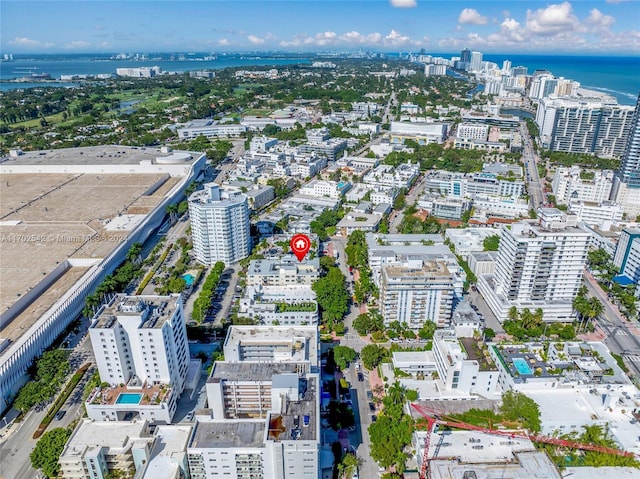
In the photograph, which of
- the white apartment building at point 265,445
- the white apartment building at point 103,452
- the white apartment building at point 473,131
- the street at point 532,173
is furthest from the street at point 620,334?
the white apartment building at point 473,131

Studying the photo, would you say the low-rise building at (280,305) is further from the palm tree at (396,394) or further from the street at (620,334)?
the street at (620,334)

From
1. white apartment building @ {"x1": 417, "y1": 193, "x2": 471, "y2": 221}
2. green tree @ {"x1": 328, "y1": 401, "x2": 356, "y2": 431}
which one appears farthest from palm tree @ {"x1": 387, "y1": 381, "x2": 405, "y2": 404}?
white apartment building @ {"x1": 417, "y1": 193, "x2": 471, "y2": 221}

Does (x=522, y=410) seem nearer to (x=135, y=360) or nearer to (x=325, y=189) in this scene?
(x=135, y=360)

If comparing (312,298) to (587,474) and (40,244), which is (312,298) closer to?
(587,474)

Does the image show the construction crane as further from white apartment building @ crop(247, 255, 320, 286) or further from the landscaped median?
the landscaped median

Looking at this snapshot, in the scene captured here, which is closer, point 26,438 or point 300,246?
point 26,438

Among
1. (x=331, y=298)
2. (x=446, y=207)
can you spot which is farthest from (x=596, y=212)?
(x=331, y=298)
